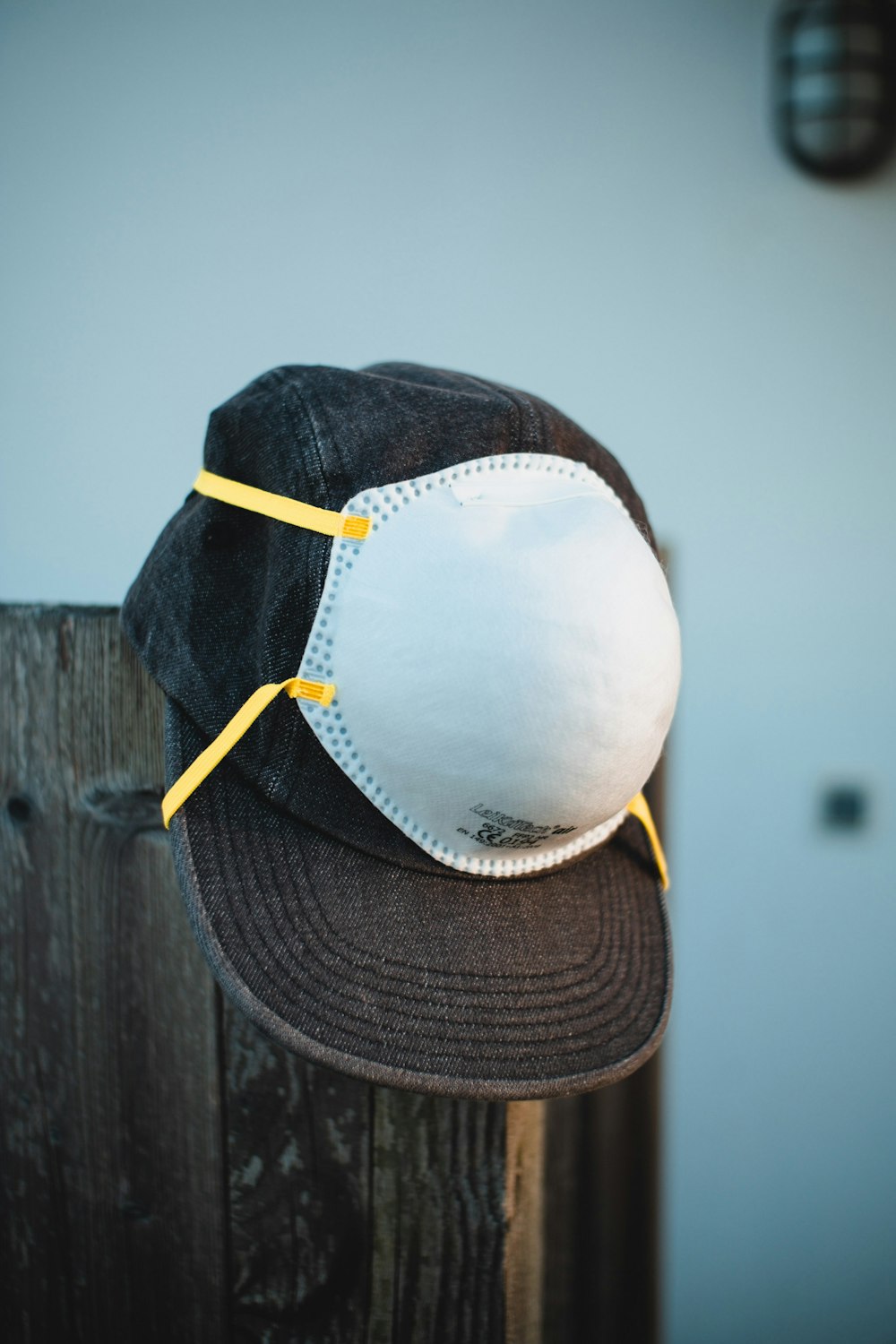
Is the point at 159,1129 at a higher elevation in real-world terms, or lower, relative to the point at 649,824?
lower

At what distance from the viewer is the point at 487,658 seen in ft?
1.34

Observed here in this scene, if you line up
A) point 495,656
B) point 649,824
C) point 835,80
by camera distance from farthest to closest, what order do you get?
point 835,80, point 649,824, point 495,656

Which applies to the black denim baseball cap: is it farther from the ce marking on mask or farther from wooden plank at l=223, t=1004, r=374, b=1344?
wooden plank at l=223, t=1004, r=374, b=1344

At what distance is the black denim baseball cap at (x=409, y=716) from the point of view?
42cm

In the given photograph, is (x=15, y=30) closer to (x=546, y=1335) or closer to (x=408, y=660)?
(x=408, y=660)

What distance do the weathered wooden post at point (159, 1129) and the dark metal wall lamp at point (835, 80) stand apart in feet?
3.29

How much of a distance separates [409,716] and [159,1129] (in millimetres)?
465

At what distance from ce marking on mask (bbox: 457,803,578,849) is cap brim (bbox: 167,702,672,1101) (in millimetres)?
45

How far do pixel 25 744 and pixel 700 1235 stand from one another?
1.26m

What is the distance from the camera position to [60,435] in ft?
3.10

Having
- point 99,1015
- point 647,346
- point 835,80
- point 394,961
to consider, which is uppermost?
point 835,80

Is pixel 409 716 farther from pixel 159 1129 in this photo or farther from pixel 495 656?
pixel 159 1129

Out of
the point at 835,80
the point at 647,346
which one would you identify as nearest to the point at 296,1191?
the point at 647,346

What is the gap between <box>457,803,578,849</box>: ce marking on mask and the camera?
1.48ft
